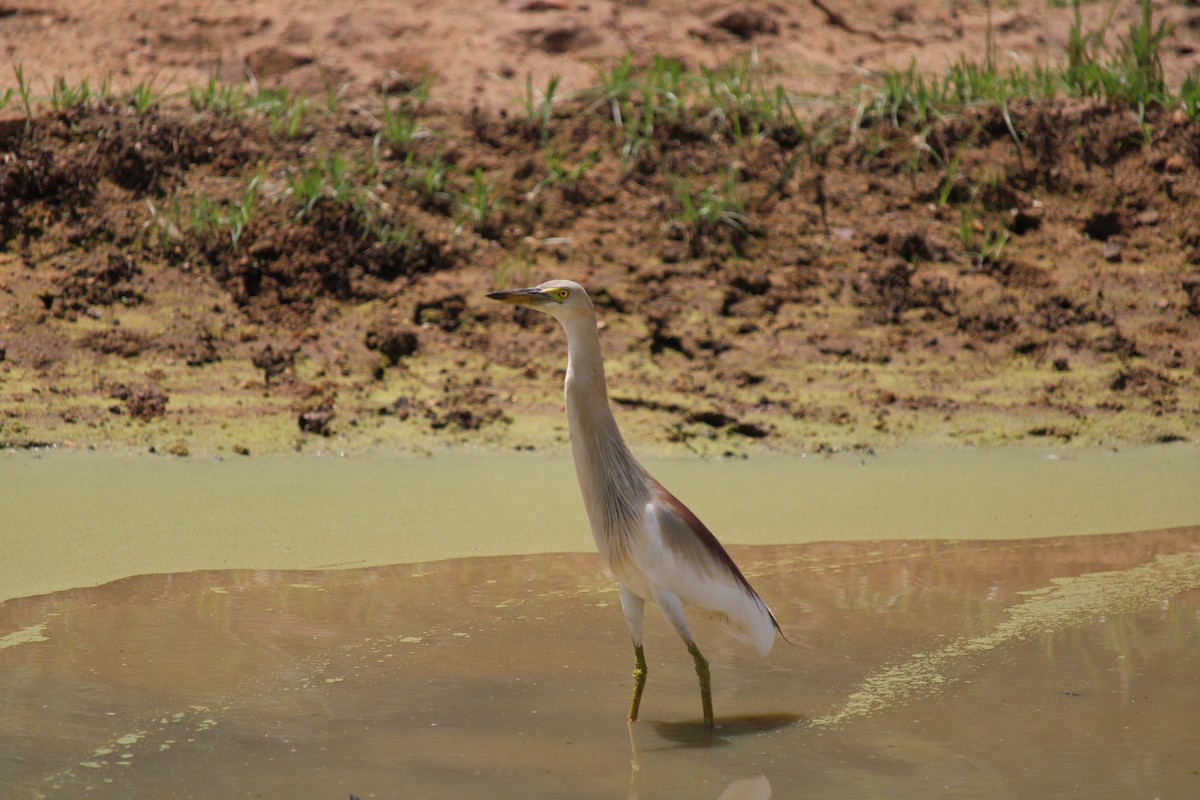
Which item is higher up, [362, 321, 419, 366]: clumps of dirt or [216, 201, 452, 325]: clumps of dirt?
[216, 201, 452, 325]: clumps of dirt

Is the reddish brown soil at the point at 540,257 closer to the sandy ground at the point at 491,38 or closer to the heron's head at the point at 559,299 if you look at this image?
the sandy ground at the point at 491,38

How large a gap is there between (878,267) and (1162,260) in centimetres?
180

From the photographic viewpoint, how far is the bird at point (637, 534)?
3.68 m

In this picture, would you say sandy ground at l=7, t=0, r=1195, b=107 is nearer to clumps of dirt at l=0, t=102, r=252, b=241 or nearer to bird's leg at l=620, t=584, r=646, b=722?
clumps of dirt at l=0, t=102, r=252, b=241

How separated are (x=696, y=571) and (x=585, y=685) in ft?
1.64

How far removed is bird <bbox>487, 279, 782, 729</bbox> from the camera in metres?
3.68

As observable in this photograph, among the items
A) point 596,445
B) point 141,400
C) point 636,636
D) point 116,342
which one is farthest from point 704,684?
point 116,342

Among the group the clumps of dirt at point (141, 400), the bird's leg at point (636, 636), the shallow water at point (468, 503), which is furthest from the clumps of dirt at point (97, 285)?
the bird's leg at point (636, 636)

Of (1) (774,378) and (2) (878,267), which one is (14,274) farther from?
(2) (878,267)

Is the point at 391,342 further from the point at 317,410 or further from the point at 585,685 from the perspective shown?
the point at 585,685

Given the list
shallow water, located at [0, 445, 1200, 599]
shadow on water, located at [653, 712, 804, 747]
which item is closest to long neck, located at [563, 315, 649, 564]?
shadow on water, located at [653, 712, 804, 747]

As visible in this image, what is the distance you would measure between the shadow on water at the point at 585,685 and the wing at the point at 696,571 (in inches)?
9.5

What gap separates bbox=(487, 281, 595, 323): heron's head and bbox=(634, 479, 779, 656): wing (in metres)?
0.60

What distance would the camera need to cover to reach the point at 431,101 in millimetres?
→ 8633
